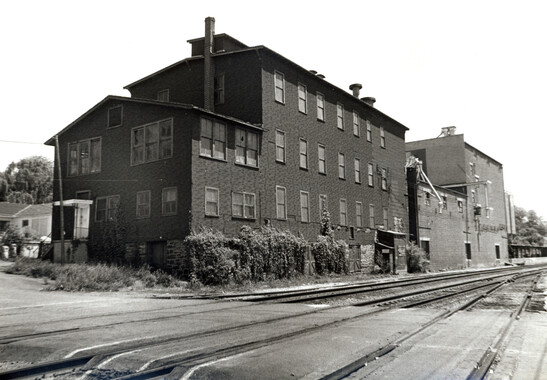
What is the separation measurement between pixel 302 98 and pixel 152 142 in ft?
33.1

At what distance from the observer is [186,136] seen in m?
22.7

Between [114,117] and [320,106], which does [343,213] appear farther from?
[114,117]

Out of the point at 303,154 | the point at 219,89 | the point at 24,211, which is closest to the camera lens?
the point at 219,89

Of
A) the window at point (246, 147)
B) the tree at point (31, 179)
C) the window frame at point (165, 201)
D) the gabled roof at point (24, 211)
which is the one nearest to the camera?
the window frame at point (165, 201)

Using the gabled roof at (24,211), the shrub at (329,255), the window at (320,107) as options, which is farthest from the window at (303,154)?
the gabled roof at (24,211)

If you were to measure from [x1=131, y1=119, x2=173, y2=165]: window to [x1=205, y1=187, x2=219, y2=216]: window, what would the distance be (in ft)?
8.60

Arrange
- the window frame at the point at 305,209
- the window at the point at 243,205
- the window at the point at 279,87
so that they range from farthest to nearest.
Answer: the window frame at the point at 305,209, the window at the point at 279,87, the window at the point at 243,205

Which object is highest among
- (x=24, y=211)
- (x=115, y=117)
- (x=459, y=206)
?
(x=115, y=117)

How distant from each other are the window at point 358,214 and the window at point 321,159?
4.56 meters

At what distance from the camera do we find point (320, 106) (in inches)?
1243

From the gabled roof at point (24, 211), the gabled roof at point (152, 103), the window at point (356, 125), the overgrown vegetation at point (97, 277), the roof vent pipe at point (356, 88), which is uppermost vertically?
the roof vent pipe at point (356, 88)

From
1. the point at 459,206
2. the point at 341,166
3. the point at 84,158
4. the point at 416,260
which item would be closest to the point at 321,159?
the point at 341,166

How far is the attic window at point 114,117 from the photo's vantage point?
26.4 m

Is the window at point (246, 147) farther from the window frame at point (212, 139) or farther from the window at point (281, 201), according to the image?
the window at point (281, 201)
